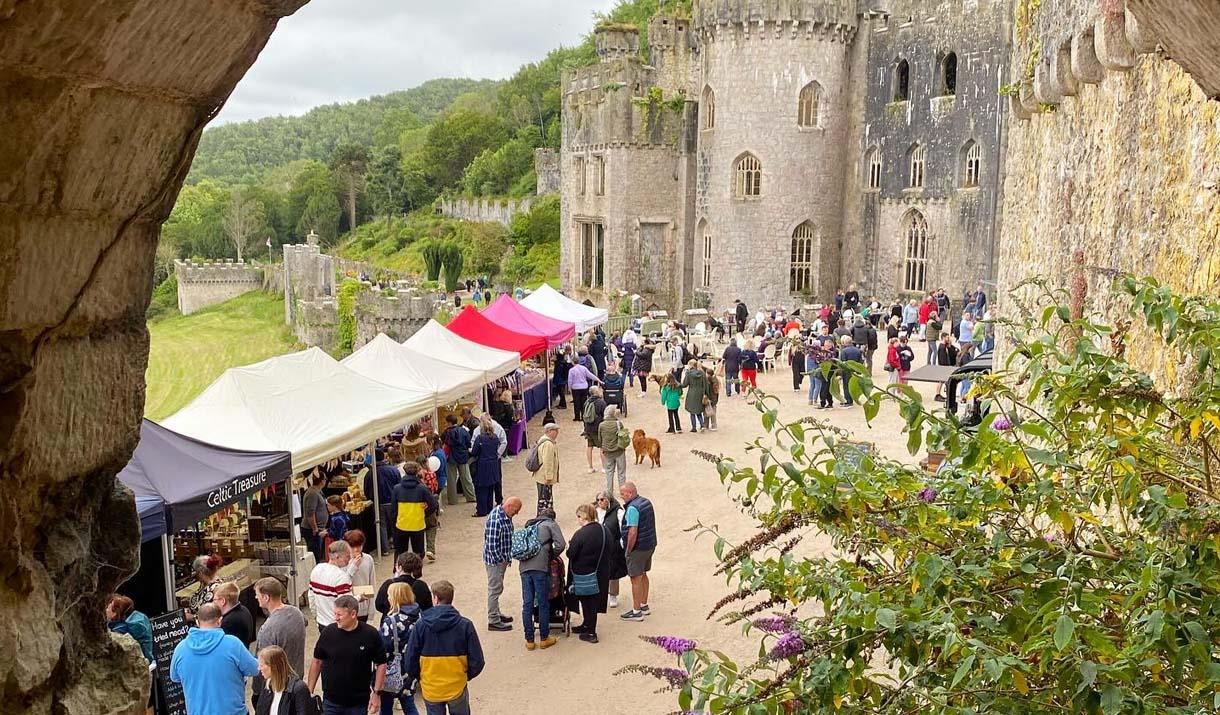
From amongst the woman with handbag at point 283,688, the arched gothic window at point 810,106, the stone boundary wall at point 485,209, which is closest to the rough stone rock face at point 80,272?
the woman with handbag at point 283,688

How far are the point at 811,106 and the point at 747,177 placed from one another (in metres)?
2.86

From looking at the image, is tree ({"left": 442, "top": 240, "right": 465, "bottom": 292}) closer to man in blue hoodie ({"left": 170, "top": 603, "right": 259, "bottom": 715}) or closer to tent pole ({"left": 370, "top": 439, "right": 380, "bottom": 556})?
tent pole ({"left": 370, "top": 439, "right": 380, "bottom": 556})

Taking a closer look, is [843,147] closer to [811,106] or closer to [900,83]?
[811,106]

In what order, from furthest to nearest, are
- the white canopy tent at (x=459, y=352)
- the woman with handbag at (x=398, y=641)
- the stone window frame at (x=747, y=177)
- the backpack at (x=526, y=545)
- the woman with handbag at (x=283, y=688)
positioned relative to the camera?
1. the stone window frame at (x=747, y=177)
2. the white canopy tent at (x=459, y=352)
3. the backpack at (x=526, y=545)
4. the woman with handbag at (x=398, y=641)
5. the woman with handbag at (x=283, y=688)

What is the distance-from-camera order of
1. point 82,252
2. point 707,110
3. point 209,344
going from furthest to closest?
point 209,344
point 707,110
point 82,252

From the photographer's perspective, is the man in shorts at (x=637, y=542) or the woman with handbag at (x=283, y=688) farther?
the man in shorts at (x=637, y=542)

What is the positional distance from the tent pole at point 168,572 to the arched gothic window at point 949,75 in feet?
95.2

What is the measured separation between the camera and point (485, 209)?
65312 millimetres

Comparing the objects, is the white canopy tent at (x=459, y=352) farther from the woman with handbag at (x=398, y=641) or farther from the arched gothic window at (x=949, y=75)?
the arched gothic window at (x=949, y=75)

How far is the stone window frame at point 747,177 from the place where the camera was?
3491 cm

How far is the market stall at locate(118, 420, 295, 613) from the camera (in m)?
8.41

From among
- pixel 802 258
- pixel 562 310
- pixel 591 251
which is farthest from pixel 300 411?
pixel 591 251

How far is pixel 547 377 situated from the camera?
2027 centimetres

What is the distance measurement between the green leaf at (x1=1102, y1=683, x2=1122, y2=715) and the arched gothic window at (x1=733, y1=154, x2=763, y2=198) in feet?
108
